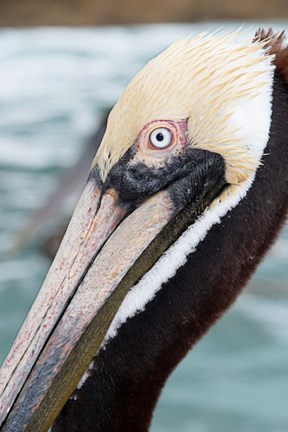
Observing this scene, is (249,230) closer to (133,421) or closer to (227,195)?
(227,195)

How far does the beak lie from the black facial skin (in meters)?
0.02

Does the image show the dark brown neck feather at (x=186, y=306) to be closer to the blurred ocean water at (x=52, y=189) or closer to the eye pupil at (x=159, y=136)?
the eye pupil at (x=159, y=136)

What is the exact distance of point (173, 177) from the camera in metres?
2.62

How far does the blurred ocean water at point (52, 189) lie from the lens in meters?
5.17

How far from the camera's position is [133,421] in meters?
2.79

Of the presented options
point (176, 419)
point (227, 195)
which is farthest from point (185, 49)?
point (176, 419)

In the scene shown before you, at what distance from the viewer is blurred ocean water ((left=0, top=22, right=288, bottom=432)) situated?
5168 millimetres

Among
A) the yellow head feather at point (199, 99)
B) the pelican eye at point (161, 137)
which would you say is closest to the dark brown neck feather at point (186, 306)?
the yellow head feather at point (199, 99)

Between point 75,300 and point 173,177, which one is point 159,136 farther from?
point 75,300

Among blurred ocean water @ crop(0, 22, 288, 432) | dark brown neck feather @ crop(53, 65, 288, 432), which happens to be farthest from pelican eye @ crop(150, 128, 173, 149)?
blurred ocean water @ crop(0, 22, 288, 432)

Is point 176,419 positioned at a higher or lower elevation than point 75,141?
lower

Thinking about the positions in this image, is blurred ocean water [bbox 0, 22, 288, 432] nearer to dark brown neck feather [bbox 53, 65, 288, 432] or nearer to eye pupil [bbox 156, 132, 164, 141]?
dark brown neck feather [bbox 53, 65, 288, 432]

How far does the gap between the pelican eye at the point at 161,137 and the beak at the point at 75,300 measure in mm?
130

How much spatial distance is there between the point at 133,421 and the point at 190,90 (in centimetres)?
89
